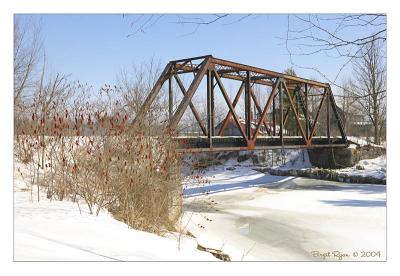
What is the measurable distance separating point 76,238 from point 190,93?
7113mm

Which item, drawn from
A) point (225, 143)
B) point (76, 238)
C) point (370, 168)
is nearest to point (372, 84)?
point (76, 238)

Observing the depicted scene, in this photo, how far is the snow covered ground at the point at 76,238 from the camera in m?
3.53

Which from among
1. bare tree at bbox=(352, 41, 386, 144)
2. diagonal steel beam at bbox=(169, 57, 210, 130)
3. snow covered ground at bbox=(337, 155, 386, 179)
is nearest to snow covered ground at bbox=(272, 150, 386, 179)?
snow covered ground at bbox=(337, 155, 386, 179)

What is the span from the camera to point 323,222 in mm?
9789

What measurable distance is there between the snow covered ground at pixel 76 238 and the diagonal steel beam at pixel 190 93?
433cm

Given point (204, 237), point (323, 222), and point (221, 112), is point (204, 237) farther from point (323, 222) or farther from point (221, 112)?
point (221, 112)

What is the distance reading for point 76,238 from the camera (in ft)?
13.2

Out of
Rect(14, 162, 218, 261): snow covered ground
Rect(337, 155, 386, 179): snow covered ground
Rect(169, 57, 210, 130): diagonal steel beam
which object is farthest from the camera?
Rect(337, 155, 386, 179): snow covered ground

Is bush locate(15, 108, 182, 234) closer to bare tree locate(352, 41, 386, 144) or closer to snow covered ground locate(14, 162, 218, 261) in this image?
snow covered ground locate(14, 162, 218, 261)

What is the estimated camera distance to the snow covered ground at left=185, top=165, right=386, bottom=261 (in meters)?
7.18

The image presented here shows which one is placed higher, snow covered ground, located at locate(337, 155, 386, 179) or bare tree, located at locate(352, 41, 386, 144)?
bare tree, located at locate(352, 41, 386, 144)

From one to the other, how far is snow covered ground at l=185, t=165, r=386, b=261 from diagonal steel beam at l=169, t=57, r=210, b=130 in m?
1.91
